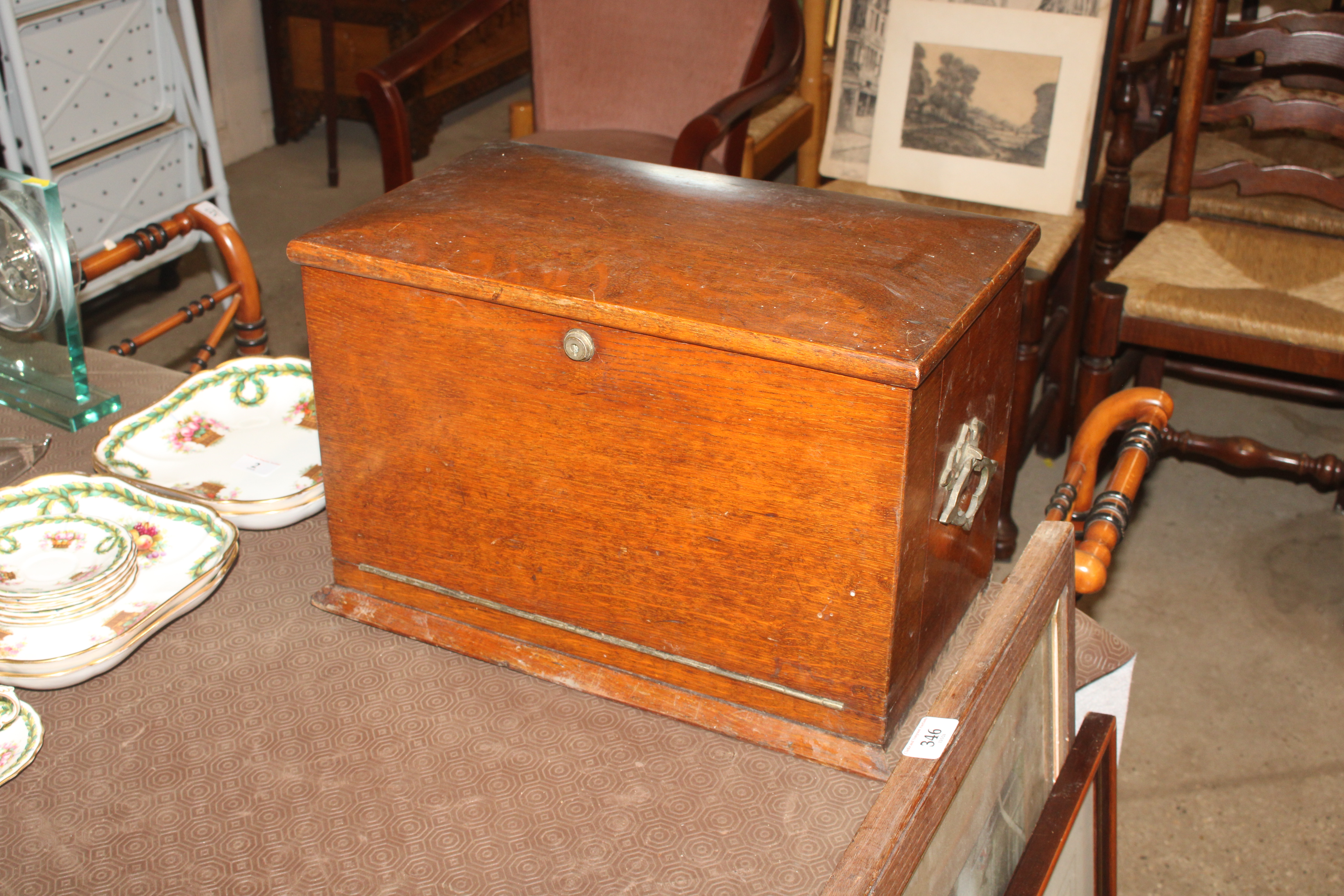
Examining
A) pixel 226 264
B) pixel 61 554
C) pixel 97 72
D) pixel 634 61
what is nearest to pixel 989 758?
pixel 61 554

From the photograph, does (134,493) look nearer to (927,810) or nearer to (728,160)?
(927,810)

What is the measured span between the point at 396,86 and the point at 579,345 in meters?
1.84

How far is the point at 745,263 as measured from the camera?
39.4 inches

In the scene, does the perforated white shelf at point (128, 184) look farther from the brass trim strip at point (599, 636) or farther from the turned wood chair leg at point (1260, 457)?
the turned wood chair leg at point (1260, 457)

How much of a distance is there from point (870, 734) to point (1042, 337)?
169cm

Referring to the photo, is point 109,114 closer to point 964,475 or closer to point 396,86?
point 396,86

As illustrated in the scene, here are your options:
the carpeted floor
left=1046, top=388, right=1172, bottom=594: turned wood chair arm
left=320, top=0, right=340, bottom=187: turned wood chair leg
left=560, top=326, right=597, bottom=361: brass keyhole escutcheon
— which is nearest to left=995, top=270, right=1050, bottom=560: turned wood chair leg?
the carpeted floor

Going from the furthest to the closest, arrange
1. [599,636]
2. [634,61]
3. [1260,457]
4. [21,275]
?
[634,61] < [1260,457] < [21,275] < [599,636]

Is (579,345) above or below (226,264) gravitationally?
above

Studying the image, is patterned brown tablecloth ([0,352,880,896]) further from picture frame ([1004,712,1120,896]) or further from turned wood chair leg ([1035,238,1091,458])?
turned wood chair leg ([1035,238,1091,458])

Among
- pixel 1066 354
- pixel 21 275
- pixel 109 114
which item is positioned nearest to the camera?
pixel 21 275

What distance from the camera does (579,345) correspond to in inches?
37.7

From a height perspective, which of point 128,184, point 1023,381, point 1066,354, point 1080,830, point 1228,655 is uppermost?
point 1080,830

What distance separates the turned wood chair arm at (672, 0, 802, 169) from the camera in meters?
2.27
